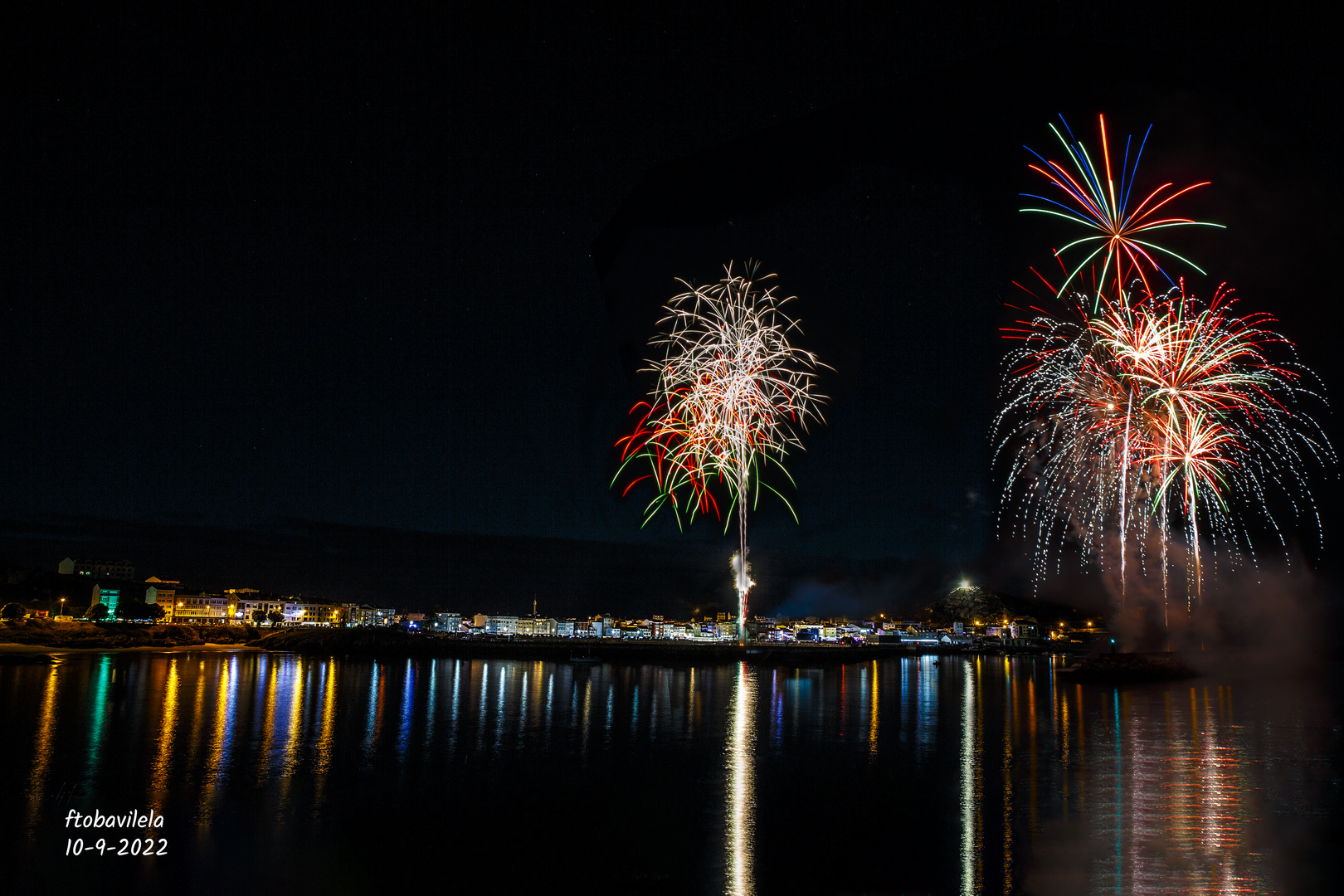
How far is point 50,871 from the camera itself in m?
7.90

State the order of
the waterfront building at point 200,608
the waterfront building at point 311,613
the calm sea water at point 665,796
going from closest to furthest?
the calm sea water at point 665,796 → the waterfront building at point 200,608 → the waterfront building at point 311,613

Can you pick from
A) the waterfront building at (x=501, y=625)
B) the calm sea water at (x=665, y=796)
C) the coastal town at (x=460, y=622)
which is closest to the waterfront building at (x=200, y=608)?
the coastal town at (x=460, y=622)

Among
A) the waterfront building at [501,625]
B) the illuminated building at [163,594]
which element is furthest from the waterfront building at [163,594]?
the waterfront building at [501,625]

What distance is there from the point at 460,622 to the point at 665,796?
352 ft

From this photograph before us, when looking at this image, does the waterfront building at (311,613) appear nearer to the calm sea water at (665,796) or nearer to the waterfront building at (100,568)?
the waterfront building at (100,568)

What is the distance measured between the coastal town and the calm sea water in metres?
63.6

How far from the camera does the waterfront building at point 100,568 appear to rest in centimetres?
10425

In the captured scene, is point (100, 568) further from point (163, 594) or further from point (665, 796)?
point (665, 796)

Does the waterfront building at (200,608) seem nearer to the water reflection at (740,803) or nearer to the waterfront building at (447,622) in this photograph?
the waterfront building at (447,622)

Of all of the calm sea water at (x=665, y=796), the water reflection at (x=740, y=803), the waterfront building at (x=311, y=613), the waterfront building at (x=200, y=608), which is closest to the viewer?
the water reflection at (x=740, y=803)

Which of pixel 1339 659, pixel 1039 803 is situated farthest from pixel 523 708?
pixel 1339 659

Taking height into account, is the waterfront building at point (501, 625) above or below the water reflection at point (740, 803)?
below

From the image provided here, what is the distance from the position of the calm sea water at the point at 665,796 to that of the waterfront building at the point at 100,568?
327ft

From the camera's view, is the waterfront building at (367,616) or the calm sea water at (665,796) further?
the waterfront building at (367,616)
